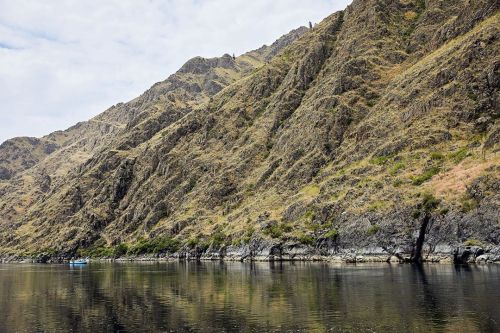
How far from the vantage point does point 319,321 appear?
46656mm

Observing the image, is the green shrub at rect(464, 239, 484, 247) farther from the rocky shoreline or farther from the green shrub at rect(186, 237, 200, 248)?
the green shrub at rect(186, 237, 200, 248)

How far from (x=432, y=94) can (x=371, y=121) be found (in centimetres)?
2559

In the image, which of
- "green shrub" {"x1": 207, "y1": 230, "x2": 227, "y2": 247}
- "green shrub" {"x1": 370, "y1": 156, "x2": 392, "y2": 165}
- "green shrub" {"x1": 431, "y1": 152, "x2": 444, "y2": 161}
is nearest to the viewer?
"green shrub" {"x1": 431, "y1": 152, "x2": 444, "y2": 161}

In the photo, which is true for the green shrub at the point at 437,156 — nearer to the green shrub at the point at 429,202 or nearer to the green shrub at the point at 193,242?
the green shrub at the point at 429,202

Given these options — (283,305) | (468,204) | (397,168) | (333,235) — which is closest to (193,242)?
(333,235)

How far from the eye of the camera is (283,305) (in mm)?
57469

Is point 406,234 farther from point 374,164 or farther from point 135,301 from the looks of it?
point 135,301

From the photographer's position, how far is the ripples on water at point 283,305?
45312mm

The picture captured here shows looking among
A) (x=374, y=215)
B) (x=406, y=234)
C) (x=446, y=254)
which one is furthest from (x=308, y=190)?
(x=446, y=254)

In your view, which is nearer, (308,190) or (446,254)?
(446,254)

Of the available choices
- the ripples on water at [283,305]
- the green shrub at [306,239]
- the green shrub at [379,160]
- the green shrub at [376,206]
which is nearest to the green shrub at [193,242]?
the green shrub at [306,239]

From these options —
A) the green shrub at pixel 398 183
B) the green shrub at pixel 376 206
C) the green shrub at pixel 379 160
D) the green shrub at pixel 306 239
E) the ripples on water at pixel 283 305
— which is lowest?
the ripples on water at pixel 283 305

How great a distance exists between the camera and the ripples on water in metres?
45.3

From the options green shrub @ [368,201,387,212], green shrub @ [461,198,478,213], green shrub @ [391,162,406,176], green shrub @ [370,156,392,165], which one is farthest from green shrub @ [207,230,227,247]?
green shrub @ [461,198,478,213]
